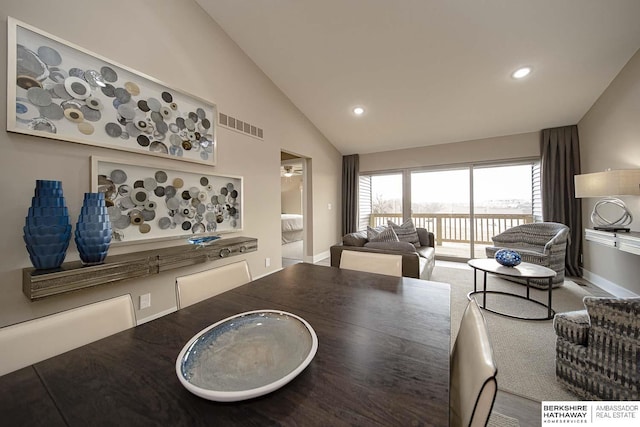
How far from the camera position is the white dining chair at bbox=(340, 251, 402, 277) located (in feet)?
5.38

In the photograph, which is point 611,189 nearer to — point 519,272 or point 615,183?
point 615,183

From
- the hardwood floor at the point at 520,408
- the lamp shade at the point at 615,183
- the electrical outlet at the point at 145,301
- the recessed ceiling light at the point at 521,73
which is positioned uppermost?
the recessed ceiling light at the point at 521,73

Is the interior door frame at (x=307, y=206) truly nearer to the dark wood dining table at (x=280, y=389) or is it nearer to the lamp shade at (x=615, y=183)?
the dark wood dining table at (x=280, y=389)

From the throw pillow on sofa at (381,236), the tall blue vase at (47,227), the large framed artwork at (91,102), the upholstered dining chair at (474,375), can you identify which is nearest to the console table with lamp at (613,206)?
the throw pillow on sofa at (381,236)

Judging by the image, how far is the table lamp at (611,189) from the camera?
228cm

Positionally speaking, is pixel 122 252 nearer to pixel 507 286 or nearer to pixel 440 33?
pixel 440 33

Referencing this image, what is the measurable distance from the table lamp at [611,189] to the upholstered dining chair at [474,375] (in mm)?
2841

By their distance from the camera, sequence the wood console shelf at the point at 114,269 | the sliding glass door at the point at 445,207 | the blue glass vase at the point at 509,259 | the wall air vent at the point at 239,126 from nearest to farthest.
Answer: the wood console shelf at the point at 114,269 → the blue glass vase at the point at 509,259 → the wall air vent at the point at 239,126 → the sliding glass door at the point at 445,207

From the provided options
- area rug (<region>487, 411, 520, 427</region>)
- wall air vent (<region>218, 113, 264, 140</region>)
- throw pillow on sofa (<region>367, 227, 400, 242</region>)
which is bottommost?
area rug (<region>487, 411, 520, 427</region>)

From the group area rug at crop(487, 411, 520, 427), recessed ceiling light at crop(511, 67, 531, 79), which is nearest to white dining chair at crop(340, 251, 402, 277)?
area rug at crop(487, 411, 520, 427)

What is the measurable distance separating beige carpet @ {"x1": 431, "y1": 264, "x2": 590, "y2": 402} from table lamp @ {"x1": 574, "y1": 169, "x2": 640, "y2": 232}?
0.90 meters

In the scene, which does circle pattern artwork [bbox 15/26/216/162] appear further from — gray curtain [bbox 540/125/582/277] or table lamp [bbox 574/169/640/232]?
gray curtain [bbox 540/125/582/277]

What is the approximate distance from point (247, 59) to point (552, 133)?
4826 millimetres

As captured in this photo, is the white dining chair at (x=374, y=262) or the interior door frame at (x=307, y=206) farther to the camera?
the interior door frame at (x=307, y=206)
